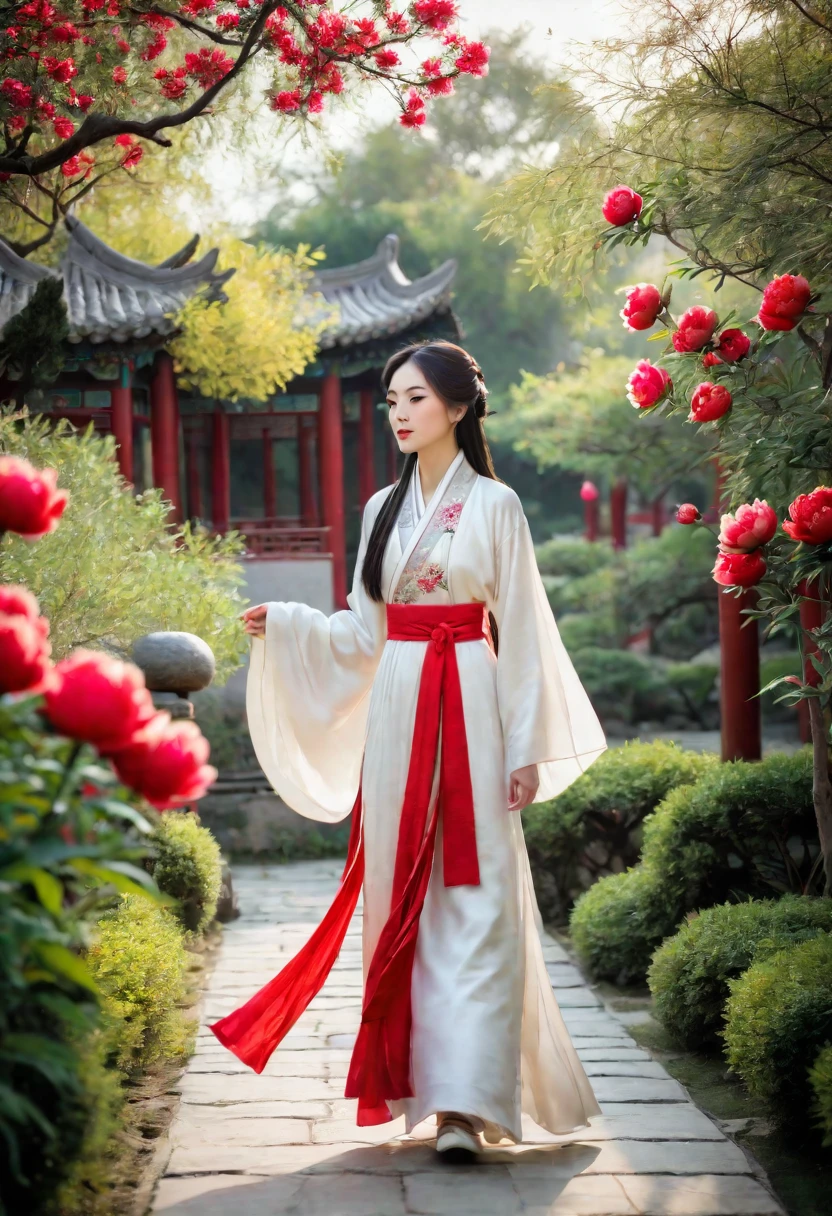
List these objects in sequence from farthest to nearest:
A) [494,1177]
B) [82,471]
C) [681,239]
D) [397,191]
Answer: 1. [397,191]
2. [82,471]
3. [681,239]
4. [494,1177]

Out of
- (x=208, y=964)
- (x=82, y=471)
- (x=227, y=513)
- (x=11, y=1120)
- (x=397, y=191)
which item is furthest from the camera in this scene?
(x=397, y=191)

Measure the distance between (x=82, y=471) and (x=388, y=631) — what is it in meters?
2.25

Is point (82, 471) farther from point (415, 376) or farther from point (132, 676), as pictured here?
point (132, 676)

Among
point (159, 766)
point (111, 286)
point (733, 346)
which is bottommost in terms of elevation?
point (159, 766)

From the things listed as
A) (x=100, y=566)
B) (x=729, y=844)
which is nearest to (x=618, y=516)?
(x=729, y=844)

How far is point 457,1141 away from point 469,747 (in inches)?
40.0

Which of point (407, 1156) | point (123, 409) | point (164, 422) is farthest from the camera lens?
point (164, 422)

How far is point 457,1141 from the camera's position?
3.46 metres

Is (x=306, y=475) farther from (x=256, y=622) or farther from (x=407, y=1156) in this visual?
(x=407, y=1156)

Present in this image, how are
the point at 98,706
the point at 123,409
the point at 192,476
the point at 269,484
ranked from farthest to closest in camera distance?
1. the point at 269,484
2. the point at 192,476
3. the point at 123,409
4. the point at 98,706

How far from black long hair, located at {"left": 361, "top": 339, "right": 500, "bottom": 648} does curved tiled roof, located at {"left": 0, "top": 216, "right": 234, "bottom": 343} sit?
6.17m

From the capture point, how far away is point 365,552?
405 cm

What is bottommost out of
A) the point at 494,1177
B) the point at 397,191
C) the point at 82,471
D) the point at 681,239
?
the point at 494,1177

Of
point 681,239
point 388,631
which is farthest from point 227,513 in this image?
point 388,631
